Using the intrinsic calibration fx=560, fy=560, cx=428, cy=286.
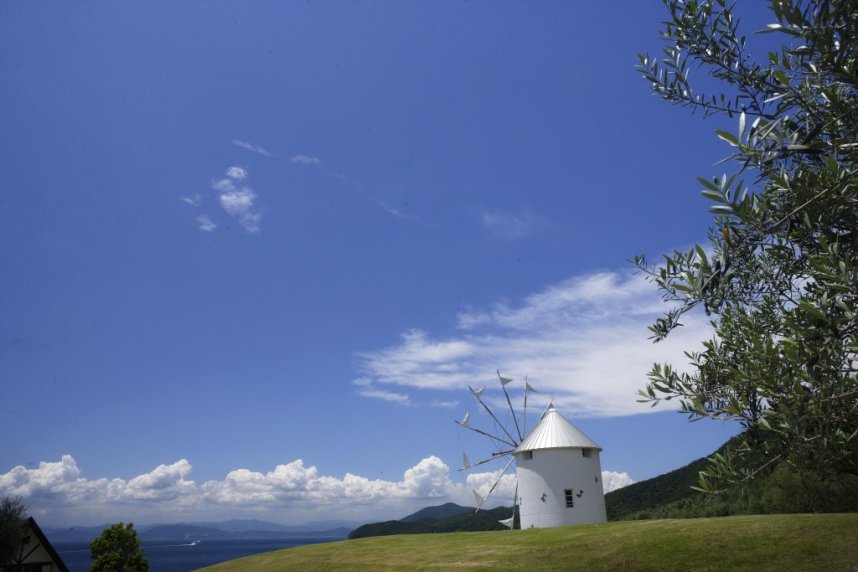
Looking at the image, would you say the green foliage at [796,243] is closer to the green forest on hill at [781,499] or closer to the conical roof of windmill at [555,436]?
the green forest on hill at [781,499]

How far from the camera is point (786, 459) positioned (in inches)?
292

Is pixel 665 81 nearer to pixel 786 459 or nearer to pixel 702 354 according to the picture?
pixel 702 354

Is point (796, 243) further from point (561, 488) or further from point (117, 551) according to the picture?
point (117, 551)

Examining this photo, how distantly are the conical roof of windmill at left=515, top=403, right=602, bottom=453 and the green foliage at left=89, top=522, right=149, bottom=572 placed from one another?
84.7 feet

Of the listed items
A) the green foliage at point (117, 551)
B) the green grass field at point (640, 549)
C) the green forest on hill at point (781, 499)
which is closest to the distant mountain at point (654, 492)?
the green forest on hill at point (781, 499)

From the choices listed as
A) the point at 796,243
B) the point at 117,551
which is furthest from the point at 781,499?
the point at 117,551

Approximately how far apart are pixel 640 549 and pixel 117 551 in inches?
1201

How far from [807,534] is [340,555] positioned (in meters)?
22.4

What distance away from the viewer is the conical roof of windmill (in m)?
38.0

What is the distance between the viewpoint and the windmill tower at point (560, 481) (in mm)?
36906

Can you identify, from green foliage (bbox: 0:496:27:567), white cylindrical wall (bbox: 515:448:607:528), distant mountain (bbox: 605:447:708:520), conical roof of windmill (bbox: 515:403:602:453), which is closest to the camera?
green foliage (bbox: 0:496:27:567)

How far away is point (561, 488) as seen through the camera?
122 ft

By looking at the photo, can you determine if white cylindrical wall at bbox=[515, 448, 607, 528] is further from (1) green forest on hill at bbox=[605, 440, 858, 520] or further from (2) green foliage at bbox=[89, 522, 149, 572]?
(2) green foliage at bbox=[89, 522, 149, 572]

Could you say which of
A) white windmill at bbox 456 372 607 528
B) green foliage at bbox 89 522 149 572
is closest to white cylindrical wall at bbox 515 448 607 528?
white windmill at bbox 456 372 607 528
